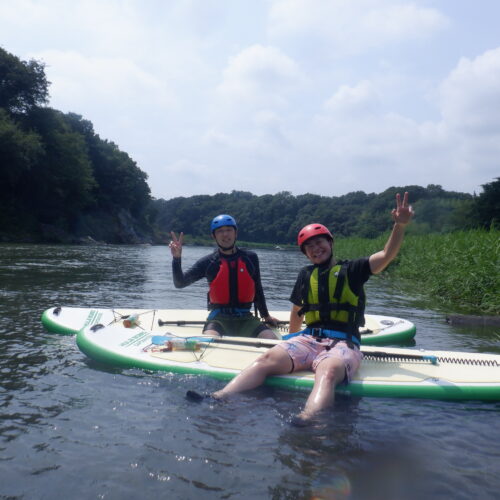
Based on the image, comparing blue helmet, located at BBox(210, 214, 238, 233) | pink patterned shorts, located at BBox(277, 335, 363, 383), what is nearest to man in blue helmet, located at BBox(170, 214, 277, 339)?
blue helmet, located at BBox(210, 214, 238, 233)

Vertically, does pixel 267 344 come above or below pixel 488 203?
below

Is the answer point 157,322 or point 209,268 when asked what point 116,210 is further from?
point 209,268

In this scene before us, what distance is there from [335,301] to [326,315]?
13 cm

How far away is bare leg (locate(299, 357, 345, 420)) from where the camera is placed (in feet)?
9.63

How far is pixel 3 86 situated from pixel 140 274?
2493 cm

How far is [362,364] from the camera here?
3.75 metres

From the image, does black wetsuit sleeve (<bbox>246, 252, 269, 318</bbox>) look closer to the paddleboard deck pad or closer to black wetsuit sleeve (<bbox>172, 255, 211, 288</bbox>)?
black wetsuit sleeve (<bbox>172, 255, 211, 288</bbox>)

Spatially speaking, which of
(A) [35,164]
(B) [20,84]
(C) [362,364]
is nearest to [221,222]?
(C) [362,364]

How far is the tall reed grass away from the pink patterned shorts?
15.6 ft

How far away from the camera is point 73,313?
5.78 meters

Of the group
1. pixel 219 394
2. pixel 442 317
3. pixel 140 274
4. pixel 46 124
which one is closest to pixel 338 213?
pixel 46 124

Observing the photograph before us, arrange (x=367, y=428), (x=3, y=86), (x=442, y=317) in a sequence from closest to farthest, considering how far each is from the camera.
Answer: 1. (x=367, y=428)
2. (x=442, y=317)
3. (x=3, y=86)

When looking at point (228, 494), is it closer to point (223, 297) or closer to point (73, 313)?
point (223, 297)

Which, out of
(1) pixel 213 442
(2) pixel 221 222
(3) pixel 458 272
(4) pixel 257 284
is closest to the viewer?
(1) pixel 213 442
